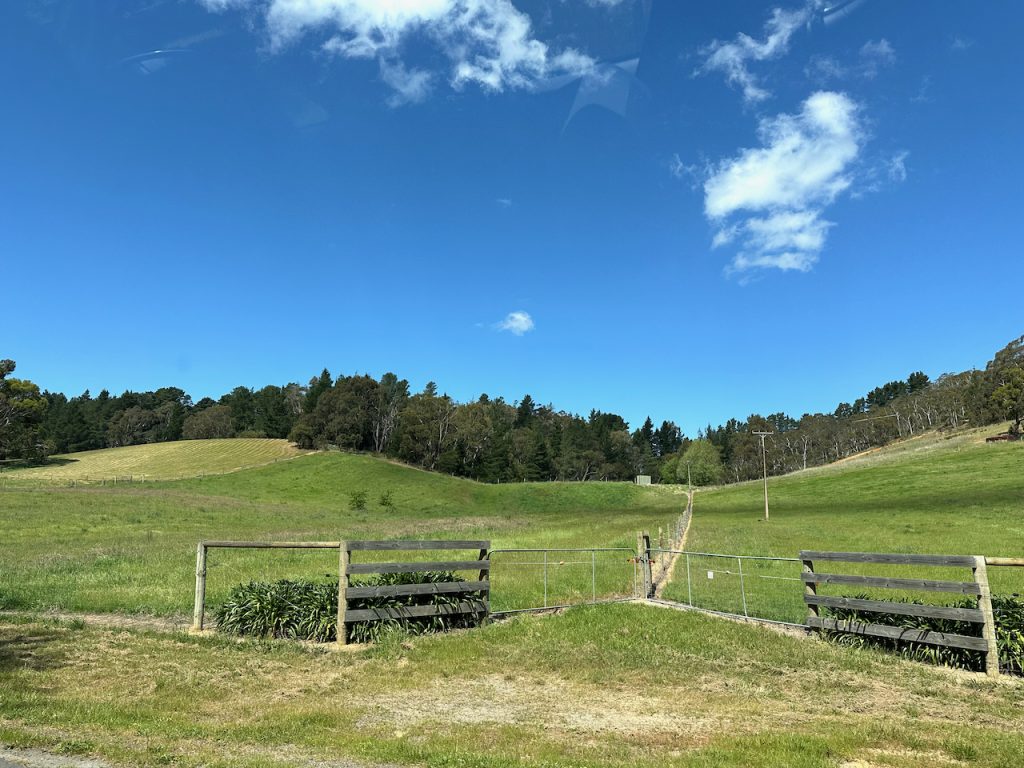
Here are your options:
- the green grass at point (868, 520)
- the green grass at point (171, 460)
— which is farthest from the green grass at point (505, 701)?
the green grass at point (171, 460)

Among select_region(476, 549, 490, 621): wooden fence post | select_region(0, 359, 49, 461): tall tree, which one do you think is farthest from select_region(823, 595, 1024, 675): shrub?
select_region(0, 359, 49, 461): tall tree

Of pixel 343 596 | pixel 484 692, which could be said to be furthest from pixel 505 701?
pixel 343 596

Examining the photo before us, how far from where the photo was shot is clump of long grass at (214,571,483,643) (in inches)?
456

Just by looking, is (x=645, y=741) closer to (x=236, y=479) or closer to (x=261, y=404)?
(x=236, y=479)

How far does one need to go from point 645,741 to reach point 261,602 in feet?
27.7

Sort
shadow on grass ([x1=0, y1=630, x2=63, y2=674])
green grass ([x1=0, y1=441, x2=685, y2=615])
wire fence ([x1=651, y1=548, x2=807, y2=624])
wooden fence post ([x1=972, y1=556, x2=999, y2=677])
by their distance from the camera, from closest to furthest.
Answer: shadow on grass ([x1=0, y1=630, x2=63, y2=674]) < wooden fence post ([x1=972, y1=556, x2=999, y2=677]) < wire fence ([x1=651, y1=548, x2=807, y2=624]) < green grass ([x1=0, y1=441, x2=685, y2=615])

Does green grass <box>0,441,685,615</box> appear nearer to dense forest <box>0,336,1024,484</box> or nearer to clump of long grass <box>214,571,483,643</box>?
clump of long grass <box>214,571,483,643</box>

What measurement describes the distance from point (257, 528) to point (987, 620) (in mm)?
38724

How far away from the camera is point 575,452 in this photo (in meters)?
149

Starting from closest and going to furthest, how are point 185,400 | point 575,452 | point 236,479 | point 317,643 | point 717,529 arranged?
point 317,643 < point 717,529 < point 236,479 < point 575,452 < point 185,400

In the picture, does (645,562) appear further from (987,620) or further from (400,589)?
(987,620)

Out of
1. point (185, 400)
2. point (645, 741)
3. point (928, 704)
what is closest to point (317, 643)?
point (645, 741)

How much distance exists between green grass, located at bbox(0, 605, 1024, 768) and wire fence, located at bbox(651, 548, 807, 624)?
9.28 feet

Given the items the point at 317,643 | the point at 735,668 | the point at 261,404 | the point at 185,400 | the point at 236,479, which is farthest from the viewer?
the point at 185,400
